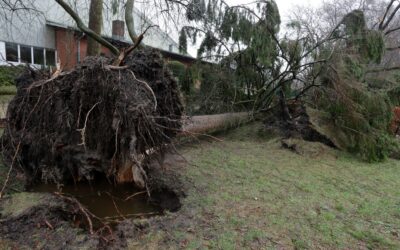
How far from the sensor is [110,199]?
3260mm

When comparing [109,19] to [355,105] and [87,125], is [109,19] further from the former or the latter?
[355,105]

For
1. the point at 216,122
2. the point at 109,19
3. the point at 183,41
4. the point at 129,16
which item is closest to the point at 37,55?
the point at 109,19

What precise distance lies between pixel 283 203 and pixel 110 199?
185cm

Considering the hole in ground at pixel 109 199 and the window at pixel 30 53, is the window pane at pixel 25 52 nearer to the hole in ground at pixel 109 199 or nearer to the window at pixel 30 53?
the window at pixel 30 53

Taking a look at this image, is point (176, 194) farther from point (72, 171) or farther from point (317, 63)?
point (317, 63)

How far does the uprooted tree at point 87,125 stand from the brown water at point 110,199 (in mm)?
112

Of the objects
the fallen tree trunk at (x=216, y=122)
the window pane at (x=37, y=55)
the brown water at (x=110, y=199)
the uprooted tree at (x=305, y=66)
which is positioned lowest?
the brown water at (x=110, y=199)

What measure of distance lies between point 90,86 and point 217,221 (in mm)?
1887

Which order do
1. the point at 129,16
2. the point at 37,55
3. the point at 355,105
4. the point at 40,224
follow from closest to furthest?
the point at 40,224 → the point at 355,105 → the point at 129,16 → the point at 37,55

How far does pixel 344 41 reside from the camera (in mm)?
6441

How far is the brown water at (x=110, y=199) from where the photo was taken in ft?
9.73

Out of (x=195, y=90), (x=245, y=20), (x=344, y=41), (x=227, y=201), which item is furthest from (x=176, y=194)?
(x=344, y=41)

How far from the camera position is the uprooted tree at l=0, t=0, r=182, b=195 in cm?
311

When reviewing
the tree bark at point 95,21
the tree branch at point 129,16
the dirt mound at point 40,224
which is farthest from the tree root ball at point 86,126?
the tree bark at point 95,21
